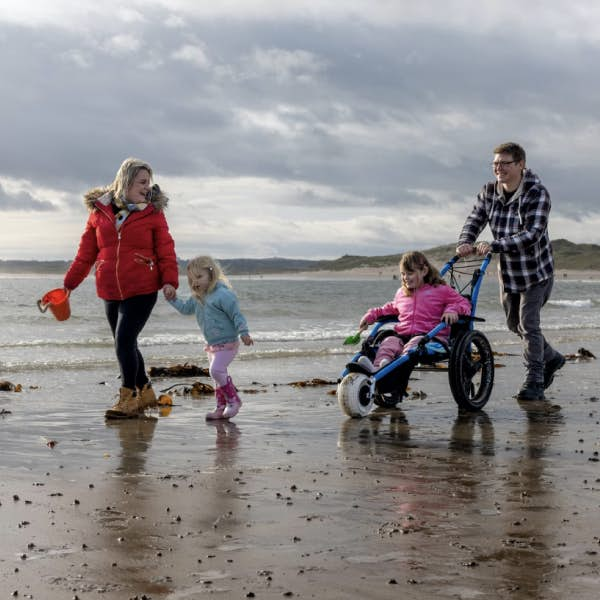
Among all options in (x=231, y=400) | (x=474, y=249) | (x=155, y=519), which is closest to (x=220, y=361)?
(x=231, y=400)

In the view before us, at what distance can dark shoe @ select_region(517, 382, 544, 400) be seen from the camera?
815cm

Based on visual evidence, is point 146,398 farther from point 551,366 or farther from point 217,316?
point 551,366

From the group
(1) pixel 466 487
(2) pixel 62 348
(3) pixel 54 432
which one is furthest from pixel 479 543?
(2) pixel 62 348

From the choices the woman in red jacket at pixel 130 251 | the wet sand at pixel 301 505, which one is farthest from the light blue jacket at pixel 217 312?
the wet sand at pixel 301 505

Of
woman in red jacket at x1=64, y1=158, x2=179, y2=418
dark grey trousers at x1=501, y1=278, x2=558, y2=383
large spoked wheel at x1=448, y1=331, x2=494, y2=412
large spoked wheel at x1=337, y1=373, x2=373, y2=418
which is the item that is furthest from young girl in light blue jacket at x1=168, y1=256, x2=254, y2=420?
dark grey trousers at x1=501, y1=278, x2=558, y2=383

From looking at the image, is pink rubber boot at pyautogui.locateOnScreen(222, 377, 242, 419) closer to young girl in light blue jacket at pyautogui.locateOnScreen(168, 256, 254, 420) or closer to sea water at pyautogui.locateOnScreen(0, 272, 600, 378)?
young girl in light blue jacket at pyautogui.locateOnScreen(168, 256, 254, 420)

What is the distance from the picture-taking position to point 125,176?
6945 millimetres

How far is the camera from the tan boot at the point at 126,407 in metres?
7.00

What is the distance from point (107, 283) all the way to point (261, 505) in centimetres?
332

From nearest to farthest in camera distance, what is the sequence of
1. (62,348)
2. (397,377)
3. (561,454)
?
(561,454) < (397,377) < (62,348)

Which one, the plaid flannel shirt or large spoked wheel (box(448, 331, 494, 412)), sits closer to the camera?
large spoked wheel (box(448, 331, 494, 412))

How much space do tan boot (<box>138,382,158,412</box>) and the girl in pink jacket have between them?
187cm

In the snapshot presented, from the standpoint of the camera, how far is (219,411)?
23.1 feet

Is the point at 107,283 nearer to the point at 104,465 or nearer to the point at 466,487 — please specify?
the point at 104,465
